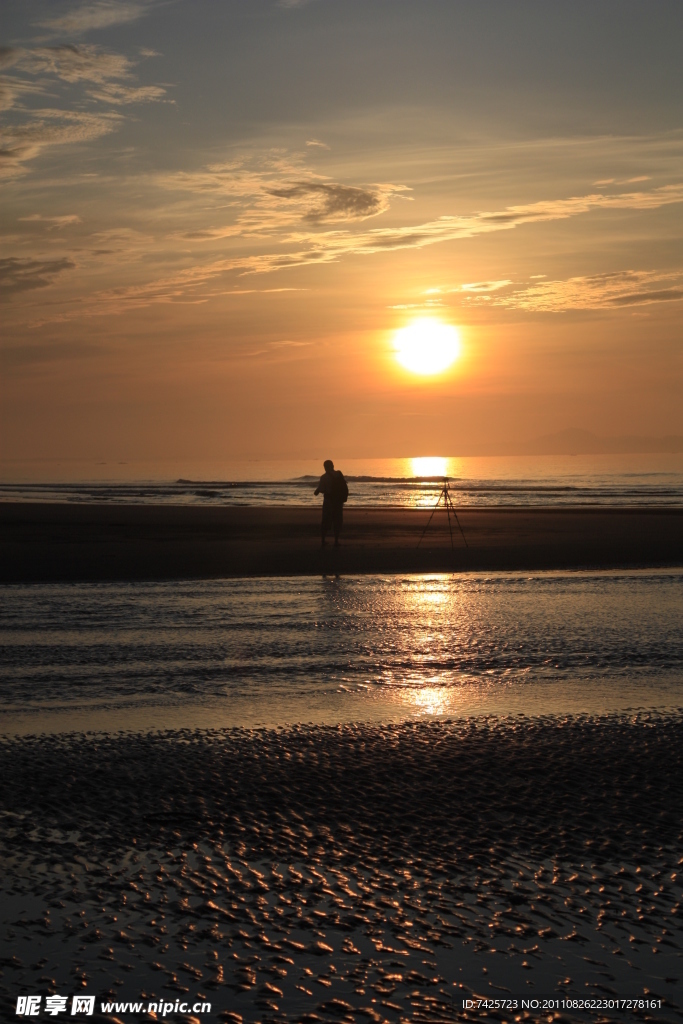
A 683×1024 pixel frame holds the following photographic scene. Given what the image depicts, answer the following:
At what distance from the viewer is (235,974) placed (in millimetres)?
3941

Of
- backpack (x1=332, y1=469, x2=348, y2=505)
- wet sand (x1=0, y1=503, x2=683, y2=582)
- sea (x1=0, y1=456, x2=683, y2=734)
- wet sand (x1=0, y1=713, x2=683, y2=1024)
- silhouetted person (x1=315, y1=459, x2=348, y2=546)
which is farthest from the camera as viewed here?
Result: backpack (x1=332, y1=469, x2=348, y2=505)

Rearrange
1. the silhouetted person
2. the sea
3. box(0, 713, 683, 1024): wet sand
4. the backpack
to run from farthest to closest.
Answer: the backpack
the silhouetted person
the sea
box(0, 713, 683, 1024): wet sand

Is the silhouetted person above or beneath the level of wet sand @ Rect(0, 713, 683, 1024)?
above

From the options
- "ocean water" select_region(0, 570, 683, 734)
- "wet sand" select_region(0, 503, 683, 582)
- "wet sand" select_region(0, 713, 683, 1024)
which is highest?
"wet sand" select_region(0, 503, 683, 582)

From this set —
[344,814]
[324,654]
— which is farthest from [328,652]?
[344,814]

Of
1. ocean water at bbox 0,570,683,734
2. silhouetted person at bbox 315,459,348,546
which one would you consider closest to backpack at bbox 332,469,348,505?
silhouetted person at bbox 315,459,348,546

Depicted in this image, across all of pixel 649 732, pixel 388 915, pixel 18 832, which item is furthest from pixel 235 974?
pixel 649 732

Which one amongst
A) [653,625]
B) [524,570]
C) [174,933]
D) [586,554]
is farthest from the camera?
[586,554]

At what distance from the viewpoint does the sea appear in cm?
858

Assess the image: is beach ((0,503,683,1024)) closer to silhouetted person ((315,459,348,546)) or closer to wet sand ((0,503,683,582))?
wet sand ((0,503,683,582))

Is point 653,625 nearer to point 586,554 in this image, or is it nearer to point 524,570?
point 524,570

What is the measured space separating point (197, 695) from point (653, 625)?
695 centimetres

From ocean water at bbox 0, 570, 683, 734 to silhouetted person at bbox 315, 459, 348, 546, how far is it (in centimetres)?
671

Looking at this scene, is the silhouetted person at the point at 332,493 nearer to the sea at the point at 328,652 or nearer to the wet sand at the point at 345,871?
the sea at the point at 328,652
